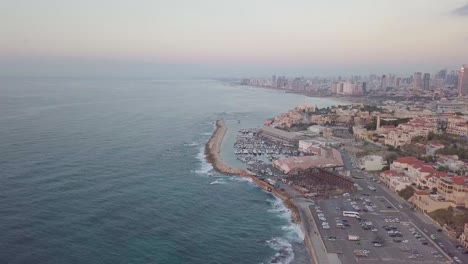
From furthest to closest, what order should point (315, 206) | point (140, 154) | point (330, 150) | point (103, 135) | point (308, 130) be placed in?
point (308, 130) → point (103, 135) → point (330, 150) → point (140, 154) → point (315, 206)

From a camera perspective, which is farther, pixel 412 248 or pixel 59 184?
pixel 59 184

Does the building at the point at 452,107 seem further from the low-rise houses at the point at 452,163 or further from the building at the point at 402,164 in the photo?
the building at the point at 402,164

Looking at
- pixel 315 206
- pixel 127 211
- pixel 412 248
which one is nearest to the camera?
pixel 412 248

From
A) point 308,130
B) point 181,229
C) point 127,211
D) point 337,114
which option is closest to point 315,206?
point 181,229

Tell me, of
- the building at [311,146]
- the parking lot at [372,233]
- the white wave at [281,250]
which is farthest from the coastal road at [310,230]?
the building at [311,146]

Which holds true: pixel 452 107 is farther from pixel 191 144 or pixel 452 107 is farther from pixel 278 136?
pixel 191 144

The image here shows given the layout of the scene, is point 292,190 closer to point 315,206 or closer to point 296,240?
point 315,206

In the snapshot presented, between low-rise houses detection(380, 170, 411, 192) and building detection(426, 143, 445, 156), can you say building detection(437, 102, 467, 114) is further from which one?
low-rise houses detection(380, 170, 411, 192)

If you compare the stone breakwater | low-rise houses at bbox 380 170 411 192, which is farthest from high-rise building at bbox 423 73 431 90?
low-rise houses at bbox 380 170 411 192
